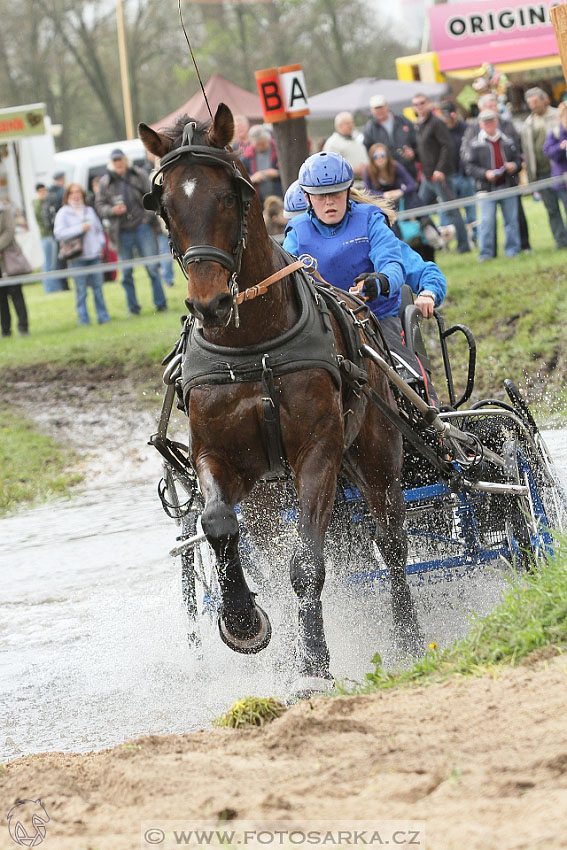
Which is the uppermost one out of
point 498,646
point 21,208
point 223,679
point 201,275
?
point 21,208

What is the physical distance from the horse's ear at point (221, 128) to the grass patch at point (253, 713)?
210cm

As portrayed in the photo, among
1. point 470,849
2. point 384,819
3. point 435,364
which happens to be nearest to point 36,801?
point 384,819

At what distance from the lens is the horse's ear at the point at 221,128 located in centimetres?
464

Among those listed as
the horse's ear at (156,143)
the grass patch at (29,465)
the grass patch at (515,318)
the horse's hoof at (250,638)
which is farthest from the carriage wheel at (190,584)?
the grass patch at (515,318)

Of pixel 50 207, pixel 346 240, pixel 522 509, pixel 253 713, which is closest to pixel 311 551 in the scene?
pixel 253 713

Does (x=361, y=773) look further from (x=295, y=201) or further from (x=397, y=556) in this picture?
(x=295, y=201)

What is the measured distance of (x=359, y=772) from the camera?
3.31 m

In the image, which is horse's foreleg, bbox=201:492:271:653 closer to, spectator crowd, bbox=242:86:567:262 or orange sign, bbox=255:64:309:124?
orange sign, bbox=255:64:309:124

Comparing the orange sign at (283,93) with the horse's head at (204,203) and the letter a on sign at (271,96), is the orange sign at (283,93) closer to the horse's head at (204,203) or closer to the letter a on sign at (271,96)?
the letter a on sign at (271,96)

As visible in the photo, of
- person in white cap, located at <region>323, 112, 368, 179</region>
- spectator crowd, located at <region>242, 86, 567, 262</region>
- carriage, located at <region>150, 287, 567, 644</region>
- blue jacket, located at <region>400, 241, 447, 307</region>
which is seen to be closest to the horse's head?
carriage, located at <region>150, 287, 567, 644</region>

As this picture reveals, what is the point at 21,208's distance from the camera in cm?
2259

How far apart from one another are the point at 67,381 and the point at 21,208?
A: 9185mm

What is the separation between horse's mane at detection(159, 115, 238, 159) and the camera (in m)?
4.63

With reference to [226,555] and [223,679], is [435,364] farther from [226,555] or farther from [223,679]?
[226,555]
